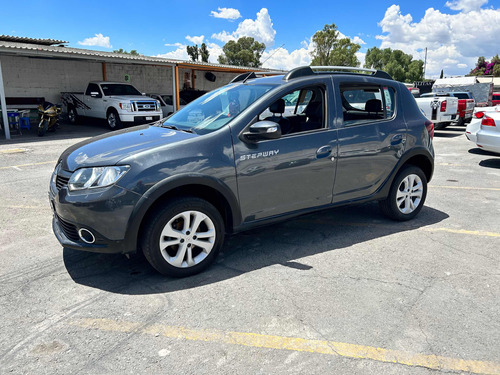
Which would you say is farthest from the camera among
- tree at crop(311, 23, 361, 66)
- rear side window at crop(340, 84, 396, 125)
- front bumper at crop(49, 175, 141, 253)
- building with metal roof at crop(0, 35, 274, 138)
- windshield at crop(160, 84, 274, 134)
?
tree at crop(311, 23, 361, 66)

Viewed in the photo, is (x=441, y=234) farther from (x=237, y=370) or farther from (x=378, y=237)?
(x=237, y=370)

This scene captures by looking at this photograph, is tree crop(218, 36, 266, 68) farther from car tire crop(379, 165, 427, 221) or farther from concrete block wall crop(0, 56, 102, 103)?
car tire crop(379, 165, 427, 221)

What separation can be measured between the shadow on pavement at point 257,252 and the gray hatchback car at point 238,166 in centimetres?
17

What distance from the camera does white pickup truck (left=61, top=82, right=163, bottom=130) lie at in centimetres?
1511

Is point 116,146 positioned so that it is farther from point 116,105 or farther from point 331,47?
point 331,47

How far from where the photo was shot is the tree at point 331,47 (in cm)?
5253

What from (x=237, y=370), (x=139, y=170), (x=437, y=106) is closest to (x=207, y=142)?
(x=139, y=170)

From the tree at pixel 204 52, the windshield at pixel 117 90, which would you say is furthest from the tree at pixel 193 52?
the windshield at pixel 117 90

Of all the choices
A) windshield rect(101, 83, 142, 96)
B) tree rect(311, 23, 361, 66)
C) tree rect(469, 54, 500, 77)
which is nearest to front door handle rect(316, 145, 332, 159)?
windshield rect(101, 83, 142, 96)

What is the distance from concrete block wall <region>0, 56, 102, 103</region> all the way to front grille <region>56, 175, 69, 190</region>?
17.5m

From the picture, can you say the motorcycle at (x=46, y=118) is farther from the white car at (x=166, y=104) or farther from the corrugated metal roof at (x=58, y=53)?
the white car at (x=166, y=104)

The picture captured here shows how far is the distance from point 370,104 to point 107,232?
3.25 meters

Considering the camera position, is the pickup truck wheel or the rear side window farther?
the pickup truck wheel

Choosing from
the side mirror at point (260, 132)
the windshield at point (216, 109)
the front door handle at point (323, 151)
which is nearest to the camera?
the side mirror at point (260, 132)
